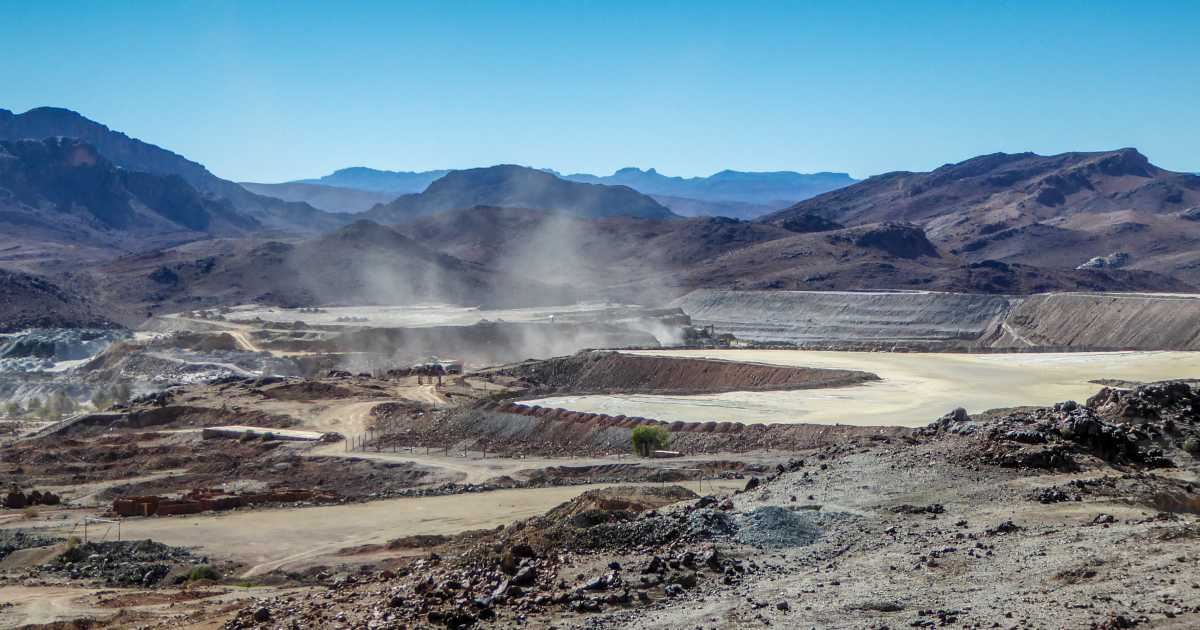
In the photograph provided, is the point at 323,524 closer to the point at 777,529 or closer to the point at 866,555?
the point at 777,529

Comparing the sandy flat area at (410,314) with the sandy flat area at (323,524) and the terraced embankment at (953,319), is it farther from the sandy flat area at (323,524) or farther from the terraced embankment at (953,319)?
the sandy flat area at (323,524)

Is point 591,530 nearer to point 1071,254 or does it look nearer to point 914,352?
point 914,352

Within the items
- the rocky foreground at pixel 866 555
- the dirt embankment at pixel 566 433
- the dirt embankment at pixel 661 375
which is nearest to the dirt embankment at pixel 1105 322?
the dirt embankment at pixel 661 375

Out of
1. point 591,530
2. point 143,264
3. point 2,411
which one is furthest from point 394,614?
point 143,264

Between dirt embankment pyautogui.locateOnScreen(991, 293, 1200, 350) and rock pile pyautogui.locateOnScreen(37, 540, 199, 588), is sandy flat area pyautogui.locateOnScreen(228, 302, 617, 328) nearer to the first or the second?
dirt embankment pyautogui.locateOnScreen(991, 293, 1200, 350)

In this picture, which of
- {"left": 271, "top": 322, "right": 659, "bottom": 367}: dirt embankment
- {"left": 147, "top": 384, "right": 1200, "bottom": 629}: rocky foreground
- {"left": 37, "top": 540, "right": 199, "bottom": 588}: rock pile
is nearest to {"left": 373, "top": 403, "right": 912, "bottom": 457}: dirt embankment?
{"left": 147, "top": 384, "right": 1200, "bottom": 629}: rocky foreground

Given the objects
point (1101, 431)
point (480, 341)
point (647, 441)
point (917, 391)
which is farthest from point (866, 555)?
point (480, 341)

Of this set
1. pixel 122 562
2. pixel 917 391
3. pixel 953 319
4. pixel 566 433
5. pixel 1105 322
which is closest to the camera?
pixel 122 562
